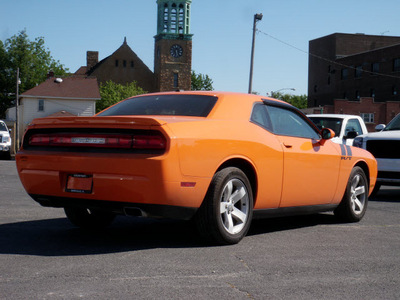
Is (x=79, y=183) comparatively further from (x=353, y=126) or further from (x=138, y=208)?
(x=353, y=126)

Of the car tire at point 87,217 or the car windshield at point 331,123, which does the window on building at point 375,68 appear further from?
the car tire at point 87,217

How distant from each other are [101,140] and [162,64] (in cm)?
9248

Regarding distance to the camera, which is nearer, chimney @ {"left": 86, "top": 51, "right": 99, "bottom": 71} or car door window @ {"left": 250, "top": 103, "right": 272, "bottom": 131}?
car door window @ {"left": 250, "top": 103, "right": 272, "bottom": 131}

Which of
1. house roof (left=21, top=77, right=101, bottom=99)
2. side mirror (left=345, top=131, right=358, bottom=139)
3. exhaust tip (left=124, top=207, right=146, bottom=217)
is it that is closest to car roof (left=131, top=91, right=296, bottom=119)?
exhaust tip (left=124, top=207, right=146, bottom=217)

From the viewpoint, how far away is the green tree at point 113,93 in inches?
3435

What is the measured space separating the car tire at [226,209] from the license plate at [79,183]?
1018 millimetres

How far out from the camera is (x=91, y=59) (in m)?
103

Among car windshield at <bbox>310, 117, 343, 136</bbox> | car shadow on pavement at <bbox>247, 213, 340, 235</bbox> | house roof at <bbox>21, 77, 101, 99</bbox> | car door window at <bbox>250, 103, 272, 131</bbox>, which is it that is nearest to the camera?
car door window at <bbox>250, 103, 272, 131</bbox>

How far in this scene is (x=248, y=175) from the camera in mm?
6566

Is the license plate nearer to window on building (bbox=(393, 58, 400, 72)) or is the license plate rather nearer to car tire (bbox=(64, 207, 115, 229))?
car tire (bbox=(64, 207, 115, 229))

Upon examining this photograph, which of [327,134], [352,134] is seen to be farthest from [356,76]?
[327,134]

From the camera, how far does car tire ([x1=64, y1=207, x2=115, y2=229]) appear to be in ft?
23.2

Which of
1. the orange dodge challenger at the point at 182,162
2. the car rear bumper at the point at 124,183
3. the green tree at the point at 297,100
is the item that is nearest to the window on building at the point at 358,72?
the green tree at the point at 297,100

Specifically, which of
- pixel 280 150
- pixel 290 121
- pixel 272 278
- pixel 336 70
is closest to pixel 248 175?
pixel 280 150
